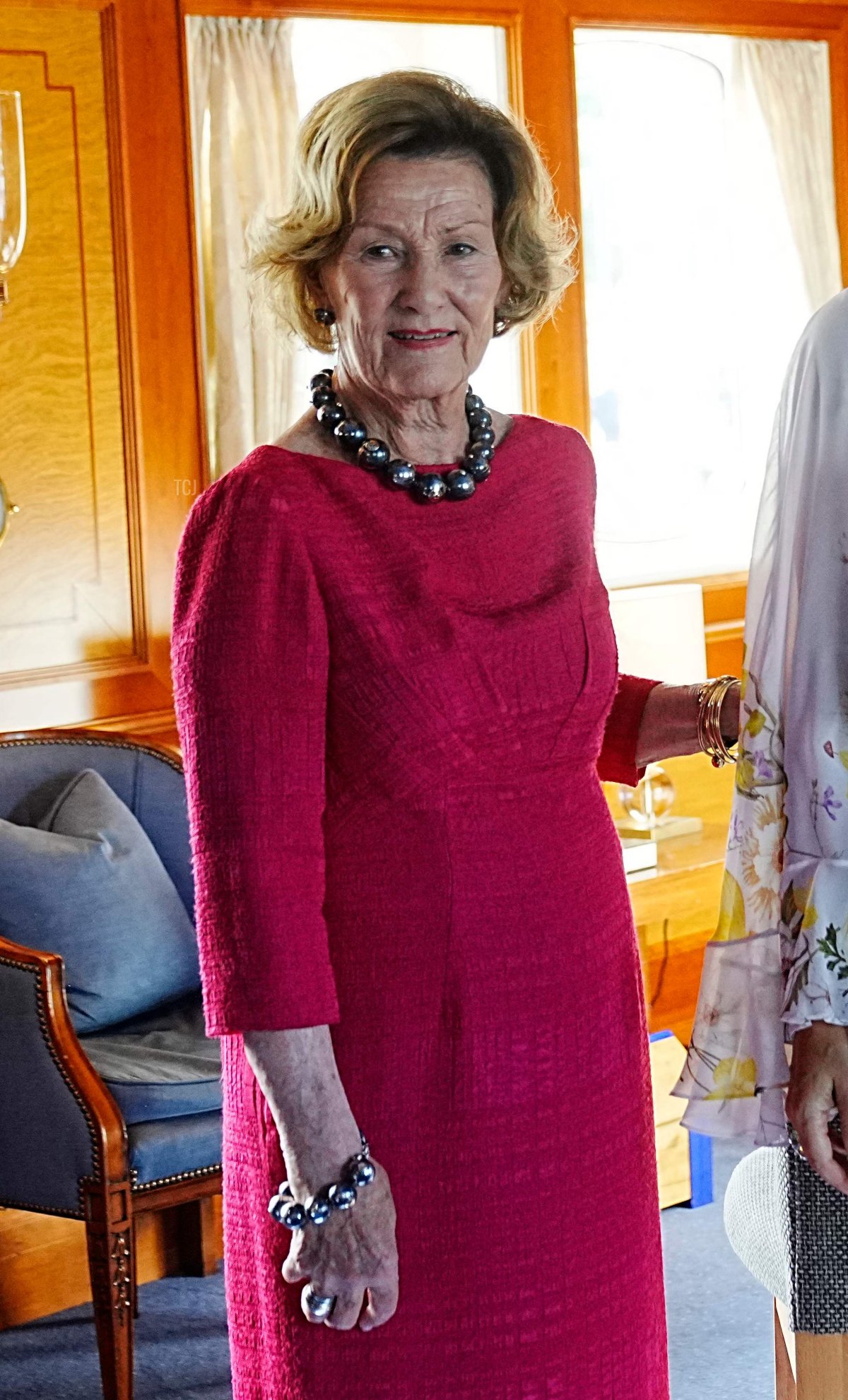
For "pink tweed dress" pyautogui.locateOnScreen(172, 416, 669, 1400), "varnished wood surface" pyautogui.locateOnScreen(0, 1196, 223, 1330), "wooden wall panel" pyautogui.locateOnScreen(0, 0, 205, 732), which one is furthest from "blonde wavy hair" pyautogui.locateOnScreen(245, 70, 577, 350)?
"varnished wood surface" pyautogui.locateOnScreen(0, 1196, 223, 1330)

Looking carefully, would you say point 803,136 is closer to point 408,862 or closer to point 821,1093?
point 408,862

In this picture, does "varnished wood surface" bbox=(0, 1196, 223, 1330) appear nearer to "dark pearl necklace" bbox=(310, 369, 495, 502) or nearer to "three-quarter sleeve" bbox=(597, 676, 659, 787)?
"three-quarter sleeve" bbox=(597, 676, 659, 787)

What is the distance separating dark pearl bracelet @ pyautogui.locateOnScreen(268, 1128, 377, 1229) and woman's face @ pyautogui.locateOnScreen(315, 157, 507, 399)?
711mm

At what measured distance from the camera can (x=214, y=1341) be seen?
127 inches

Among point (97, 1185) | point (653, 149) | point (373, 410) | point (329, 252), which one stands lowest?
point (97, 1185)

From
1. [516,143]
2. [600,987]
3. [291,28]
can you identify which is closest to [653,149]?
[291,28]

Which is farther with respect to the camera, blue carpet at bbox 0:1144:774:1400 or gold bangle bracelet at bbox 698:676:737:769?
blue carpet at bbox 0:1144:774:1400

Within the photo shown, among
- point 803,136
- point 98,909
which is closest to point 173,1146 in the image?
point 98,909

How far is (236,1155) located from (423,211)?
2.95 ft

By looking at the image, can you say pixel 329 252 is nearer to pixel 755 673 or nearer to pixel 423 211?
pixel 423 211

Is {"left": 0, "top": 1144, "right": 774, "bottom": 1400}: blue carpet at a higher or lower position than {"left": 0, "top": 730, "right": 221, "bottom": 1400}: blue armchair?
lower

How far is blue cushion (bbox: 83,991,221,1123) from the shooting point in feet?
9.48

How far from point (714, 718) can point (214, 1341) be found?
2.00 meters

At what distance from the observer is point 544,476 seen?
172 centimetres
